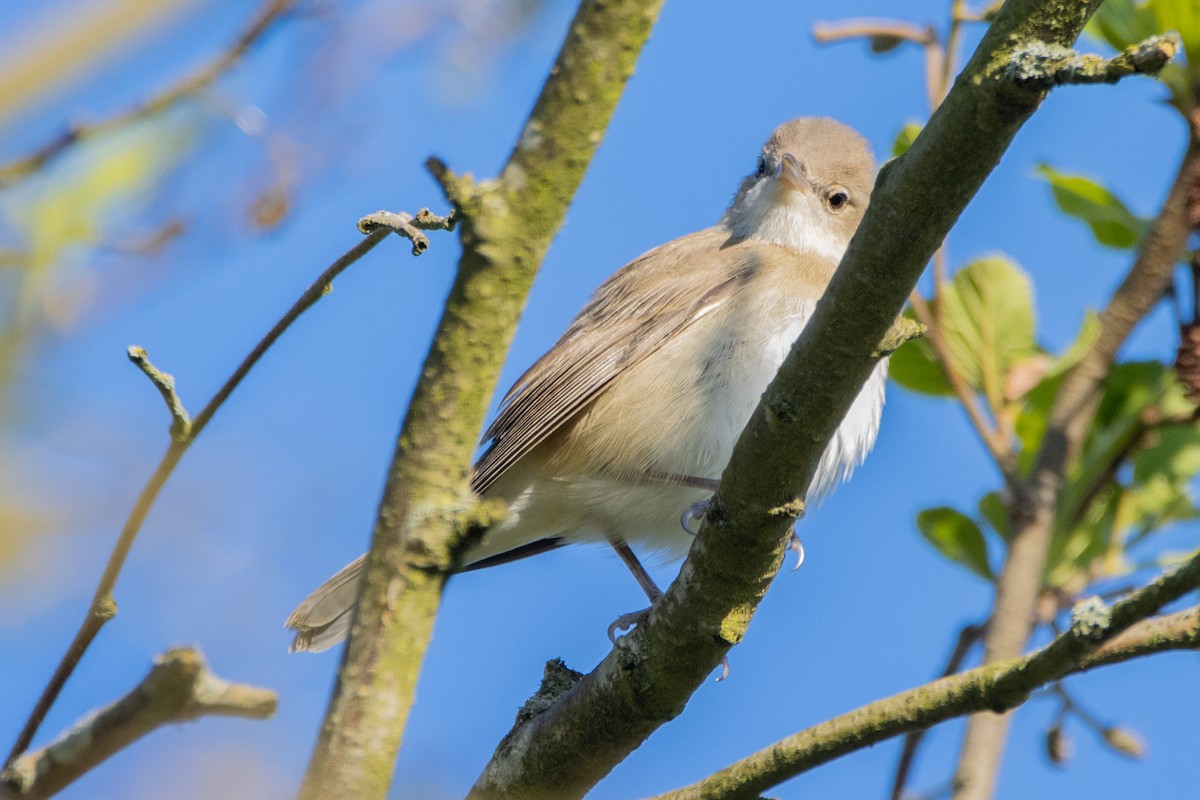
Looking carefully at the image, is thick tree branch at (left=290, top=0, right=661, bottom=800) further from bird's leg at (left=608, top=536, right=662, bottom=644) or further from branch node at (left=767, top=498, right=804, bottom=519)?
bird's leg at (left=608, top=536, right=662, bottom=644)

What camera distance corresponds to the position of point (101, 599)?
208cm

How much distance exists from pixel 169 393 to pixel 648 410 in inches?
108

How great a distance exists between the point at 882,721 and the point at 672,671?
56 centimetres

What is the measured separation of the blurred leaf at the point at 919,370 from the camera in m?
4.83

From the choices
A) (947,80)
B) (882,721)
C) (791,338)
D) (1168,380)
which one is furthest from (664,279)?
(882,721)

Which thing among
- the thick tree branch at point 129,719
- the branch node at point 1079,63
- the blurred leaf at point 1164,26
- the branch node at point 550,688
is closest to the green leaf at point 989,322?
the blurred leaf at point 1164,26

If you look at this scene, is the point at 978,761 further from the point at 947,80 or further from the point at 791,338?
the point at 947,80

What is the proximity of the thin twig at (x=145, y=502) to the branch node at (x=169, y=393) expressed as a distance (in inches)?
0.5

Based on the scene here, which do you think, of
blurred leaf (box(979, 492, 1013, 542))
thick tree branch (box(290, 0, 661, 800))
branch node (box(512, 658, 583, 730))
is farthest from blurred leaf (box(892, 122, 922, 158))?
thick tree branch (box(290, 0, 661, 800))

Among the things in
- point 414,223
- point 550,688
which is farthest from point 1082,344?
point 414,223

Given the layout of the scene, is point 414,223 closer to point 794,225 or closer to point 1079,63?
point 1079,63

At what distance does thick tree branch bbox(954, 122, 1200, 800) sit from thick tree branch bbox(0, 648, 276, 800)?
2644 mm

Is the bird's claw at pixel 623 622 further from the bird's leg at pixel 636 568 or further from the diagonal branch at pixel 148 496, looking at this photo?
the diagonal branch at pixel 148 496

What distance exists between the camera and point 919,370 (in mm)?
4926
